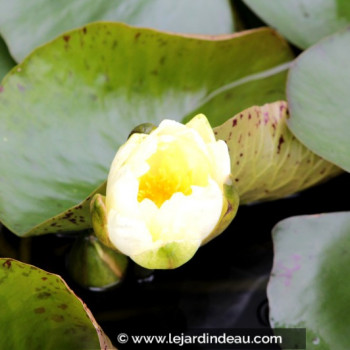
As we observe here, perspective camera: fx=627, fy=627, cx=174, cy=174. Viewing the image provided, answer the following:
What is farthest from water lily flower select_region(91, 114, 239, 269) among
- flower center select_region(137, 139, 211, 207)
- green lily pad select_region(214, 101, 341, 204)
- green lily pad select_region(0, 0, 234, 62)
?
green lily pad select_region(0, 0, 234, 62)

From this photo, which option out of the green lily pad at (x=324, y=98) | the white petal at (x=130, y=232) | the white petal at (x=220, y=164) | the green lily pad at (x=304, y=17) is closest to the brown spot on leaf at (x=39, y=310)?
the white petal at (x=130, y=232)

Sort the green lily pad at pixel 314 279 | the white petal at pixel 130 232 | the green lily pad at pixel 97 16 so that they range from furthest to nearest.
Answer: the green lily pad at pixel 97 16 → the green lily pad at pixel 314 279 → the white petal at pixel 130 232

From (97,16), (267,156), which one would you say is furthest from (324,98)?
(97,16)

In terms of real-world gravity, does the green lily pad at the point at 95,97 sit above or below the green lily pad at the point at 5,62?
below

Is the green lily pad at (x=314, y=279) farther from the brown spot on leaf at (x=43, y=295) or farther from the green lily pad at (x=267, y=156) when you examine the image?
the brown spot on leaf at (x=43, y=295)

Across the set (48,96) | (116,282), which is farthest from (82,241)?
(48,96)

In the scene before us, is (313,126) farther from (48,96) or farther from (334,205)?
(48,96)
